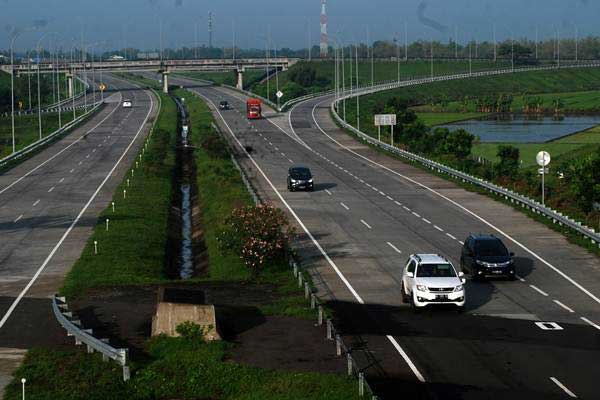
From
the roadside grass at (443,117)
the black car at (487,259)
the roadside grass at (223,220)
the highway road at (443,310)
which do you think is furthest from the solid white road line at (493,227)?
the roadside grass at (443,117)

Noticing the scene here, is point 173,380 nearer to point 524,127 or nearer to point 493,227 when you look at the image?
point 493,227

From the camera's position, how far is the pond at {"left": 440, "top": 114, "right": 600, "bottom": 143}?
4836 inches

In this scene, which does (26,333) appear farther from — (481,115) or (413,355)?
(481,115)

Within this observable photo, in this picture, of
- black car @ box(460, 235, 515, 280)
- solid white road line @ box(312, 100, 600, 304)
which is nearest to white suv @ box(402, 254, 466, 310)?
black car @ box(460, 235, 515, 280)

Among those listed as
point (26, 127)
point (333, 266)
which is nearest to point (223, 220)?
point (333, 266)

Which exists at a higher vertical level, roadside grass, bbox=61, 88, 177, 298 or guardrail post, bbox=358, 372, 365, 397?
guardrail post, bbox=358, 372, 365, 397

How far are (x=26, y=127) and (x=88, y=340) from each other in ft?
349

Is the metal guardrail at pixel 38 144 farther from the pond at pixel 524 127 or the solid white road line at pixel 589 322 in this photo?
the solid white road line at pixel 589 322

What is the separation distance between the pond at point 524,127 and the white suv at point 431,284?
85.2 meters

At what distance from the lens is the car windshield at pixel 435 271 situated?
32.5 metres

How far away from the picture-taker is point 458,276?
32.3m

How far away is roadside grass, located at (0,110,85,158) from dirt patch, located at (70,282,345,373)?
70.4 meters

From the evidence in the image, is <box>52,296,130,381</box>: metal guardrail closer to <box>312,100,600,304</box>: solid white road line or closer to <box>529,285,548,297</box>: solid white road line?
<box>529,285,548,297</box>: solid white road line

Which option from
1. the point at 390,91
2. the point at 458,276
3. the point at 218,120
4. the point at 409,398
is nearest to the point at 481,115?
the point at 390,91
